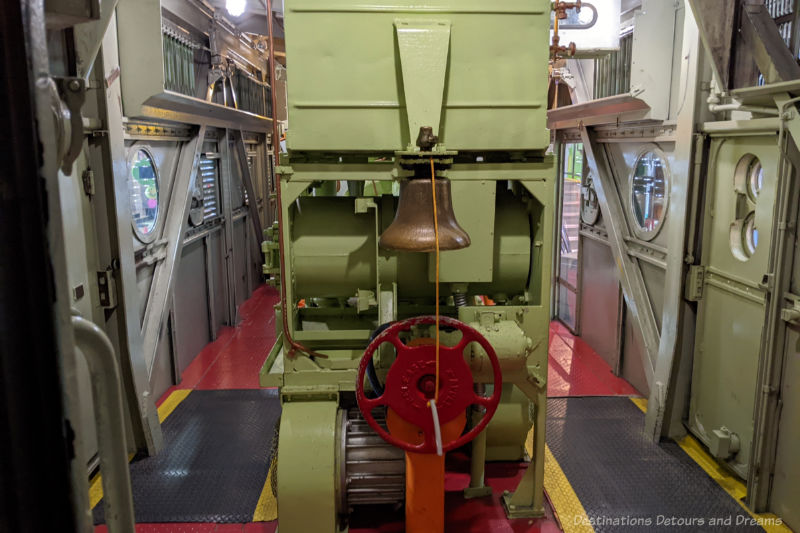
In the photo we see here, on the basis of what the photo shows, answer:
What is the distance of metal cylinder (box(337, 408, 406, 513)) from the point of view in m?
3.51

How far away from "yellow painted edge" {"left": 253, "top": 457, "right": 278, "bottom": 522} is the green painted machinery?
52cm

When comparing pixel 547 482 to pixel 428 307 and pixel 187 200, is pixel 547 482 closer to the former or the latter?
pixel 428 307

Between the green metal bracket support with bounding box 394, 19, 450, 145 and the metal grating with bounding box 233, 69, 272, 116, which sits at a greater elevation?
the metal grating with bounding box 233, 69, 272, 116

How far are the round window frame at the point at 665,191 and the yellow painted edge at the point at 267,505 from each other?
12.8ft

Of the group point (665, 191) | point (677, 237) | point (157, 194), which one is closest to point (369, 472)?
point (677, 237)

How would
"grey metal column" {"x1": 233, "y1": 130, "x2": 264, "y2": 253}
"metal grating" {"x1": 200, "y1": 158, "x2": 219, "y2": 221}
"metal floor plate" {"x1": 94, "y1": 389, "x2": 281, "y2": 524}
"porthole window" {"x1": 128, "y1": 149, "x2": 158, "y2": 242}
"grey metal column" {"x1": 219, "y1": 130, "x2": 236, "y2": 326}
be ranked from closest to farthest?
"metal floor plate" {"x1": 94, "y1": 389, "x2": 281, "y2": 524} < "porthole window" {"x1": 128, "y1": 149, "x2": 158, "y2": 242} < "metal grating" {"x1": 200, "y1": 158, "x2": 219, "y2": 221} < "grey metal column" {"x1": 219, "y1": 130, "x2": 236, "y2": 326} < "grey metal column" {"x1": 233, "y1": 130, "x2": 264, "y2": 253}

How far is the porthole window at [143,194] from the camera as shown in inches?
202

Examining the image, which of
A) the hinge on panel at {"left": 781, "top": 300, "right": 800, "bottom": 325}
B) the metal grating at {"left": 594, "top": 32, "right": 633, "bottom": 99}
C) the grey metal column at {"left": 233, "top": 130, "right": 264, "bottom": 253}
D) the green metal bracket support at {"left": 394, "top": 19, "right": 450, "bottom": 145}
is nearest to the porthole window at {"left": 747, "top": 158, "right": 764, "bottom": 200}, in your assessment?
the hinge on panel at {"left": 781, "top": 300, "right": 800, "bottom": 325}

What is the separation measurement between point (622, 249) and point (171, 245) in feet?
14.9

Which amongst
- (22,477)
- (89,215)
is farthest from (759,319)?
(89,215)

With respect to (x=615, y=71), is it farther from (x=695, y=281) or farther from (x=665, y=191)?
(x=695, y=281)

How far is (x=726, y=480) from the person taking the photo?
13.6 ft

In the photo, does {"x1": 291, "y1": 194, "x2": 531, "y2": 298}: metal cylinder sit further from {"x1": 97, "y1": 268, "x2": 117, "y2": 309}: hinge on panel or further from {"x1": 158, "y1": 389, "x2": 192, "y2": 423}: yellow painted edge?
{"x1": 158, "y1": 389, "x2": 192, "y2": 423}: yellow painted edge

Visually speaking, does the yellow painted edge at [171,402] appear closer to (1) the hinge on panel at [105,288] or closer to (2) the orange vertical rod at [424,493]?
(1) the hinge on panel at [105,288]
